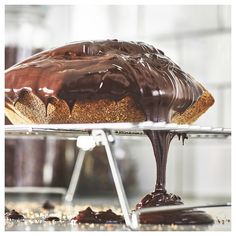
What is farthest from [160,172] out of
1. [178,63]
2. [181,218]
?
[178,63]

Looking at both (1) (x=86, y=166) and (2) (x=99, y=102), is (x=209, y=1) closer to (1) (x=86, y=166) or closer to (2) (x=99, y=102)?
(2) (x=99, y=102)

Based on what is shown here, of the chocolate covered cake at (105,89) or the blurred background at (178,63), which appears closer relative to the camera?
the chocolate covered cake at (105,89)

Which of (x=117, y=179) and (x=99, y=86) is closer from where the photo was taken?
(x=117, y=179)

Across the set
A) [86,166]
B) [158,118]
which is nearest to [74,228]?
[158,118]

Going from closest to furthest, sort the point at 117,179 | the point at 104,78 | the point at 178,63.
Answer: the point at 117,179, the point at 104,78, the point at 178,63

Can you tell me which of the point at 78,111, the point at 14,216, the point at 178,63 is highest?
the point at 178,63

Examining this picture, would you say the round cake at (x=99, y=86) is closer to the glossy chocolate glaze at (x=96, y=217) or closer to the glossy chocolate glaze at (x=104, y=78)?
the glossy chocolate glaze at (x=104, y=78)

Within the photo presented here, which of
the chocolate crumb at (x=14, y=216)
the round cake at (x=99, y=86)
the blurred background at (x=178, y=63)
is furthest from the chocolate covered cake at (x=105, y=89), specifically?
the blurred background at (x=178, y=63)

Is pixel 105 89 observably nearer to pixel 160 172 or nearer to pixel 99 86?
pixel 99 86
